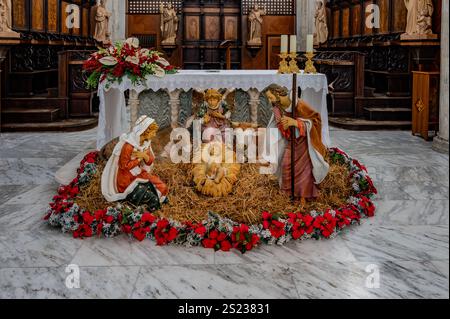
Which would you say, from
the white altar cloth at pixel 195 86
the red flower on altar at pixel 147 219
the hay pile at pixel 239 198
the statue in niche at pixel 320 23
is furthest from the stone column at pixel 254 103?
the statue in niche at pixel 320 23

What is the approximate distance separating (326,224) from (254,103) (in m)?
3.17

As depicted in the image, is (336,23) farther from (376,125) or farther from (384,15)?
(376,125)

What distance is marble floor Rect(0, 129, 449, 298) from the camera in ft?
11.4

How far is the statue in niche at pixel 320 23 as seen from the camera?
17422 mm

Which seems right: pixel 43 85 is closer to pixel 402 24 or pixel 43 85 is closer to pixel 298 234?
pixel 402 24

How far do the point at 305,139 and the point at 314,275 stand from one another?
1.56m

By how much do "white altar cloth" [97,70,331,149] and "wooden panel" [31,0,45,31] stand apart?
6.32 meters

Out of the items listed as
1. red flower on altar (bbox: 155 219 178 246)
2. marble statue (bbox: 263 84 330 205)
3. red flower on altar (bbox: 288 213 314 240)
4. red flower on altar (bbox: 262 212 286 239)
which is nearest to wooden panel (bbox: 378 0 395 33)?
marble statue (bbox: 263 84 330 205)

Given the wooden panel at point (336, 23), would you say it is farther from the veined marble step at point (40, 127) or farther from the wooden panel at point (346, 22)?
the veined marble step at point (40, 127)

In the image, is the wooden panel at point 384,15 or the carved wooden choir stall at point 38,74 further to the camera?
the wooden panel at point 384,15

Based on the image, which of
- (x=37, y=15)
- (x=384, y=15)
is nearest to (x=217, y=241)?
(x=37, y=15)

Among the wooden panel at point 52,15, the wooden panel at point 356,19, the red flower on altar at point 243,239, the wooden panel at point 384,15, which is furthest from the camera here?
the wooden panel at point 356,19

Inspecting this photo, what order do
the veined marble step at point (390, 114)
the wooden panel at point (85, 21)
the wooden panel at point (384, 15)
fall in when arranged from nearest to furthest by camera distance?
the veined marble step at point (390, 114) → the wooden panel at point (384, 15) → the wooden panel at point (85, 21)

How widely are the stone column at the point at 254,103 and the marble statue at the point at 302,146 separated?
232 cm
